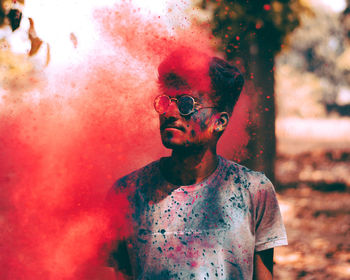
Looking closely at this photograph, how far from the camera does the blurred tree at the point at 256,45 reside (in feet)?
10.5

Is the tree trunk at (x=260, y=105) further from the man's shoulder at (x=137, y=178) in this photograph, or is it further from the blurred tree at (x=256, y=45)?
the man's shoulder at (x=137, y=178)

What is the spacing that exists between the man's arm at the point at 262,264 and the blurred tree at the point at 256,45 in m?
0.98

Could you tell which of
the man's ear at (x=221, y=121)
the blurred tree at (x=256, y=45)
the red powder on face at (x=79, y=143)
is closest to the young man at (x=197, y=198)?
the man's ear at (x=221, y=121)

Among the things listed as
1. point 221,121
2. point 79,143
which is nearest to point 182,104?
point 221,121

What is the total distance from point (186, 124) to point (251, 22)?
2098 millimetres

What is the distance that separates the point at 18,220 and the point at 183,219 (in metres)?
1.36

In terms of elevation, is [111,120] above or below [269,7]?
below

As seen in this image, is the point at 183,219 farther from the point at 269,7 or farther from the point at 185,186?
the point at 269,7

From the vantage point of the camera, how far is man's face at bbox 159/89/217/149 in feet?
7.00

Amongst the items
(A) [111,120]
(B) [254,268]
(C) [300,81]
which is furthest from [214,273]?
(C) [300,81]

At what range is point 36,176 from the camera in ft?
9.86

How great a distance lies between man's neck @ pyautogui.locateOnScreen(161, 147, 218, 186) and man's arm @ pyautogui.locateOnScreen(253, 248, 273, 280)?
0.52 m

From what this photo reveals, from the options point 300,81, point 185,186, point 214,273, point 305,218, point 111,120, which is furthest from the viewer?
point 300,81

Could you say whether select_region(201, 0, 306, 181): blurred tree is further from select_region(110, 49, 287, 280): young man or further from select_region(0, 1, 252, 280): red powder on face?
select_region(110, 49, 287, 280): young man
